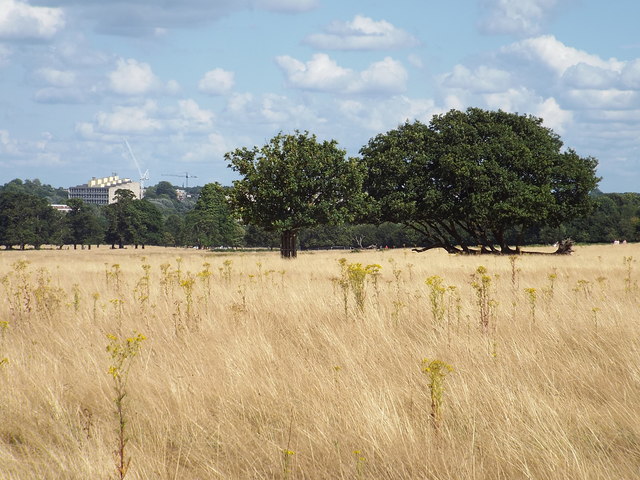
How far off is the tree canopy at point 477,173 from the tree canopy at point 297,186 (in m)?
2.95

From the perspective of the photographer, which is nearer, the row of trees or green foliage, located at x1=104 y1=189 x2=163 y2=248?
the row of trees

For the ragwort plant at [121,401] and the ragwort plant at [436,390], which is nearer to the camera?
the ragwort plant at [121,401]

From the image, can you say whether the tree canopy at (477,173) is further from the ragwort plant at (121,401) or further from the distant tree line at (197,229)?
the distant tree line at (197,229)

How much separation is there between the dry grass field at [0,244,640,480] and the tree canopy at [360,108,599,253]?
29569 mm

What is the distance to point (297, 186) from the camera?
35594 mm

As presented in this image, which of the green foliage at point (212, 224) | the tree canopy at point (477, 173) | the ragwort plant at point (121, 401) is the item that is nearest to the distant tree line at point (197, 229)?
the green foliage at point (212, 224)

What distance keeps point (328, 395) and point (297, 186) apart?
3056 centimetres

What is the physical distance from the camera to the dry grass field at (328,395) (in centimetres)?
424

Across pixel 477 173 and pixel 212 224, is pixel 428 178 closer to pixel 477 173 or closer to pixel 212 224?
pixel 477 173

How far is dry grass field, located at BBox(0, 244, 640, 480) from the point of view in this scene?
167 inches

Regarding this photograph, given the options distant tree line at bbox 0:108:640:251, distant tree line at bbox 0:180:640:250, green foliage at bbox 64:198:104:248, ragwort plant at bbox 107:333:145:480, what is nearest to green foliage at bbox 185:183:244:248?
distant tree line at bbox 0:180:640:250

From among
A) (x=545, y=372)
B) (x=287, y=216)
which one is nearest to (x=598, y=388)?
(x=545, y=372)

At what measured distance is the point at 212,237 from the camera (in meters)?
86.2

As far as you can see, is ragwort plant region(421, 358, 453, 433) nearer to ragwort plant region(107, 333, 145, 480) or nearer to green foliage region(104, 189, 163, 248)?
ragwort plant region(107, 333, 145, 480)
